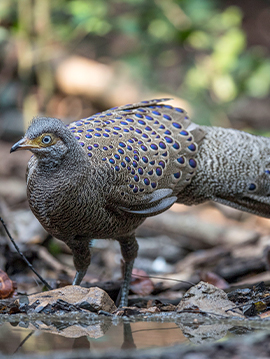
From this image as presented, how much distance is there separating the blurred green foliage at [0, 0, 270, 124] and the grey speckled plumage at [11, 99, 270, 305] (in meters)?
4.59

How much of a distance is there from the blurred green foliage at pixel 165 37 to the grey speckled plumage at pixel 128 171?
4590 millimetres

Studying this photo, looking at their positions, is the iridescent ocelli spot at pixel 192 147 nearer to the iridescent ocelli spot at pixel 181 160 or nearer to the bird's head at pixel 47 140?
the iridescent ocelli spot at pixel 181 160

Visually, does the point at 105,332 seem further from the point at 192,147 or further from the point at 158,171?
the point at 192,147

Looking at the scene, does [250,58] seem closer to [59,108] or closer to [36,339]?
[59,108]

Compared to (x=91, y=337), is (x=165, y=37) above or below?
above

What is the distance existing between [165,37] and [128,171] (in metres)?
6.54

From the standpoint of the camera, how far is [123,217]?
14.8 ft

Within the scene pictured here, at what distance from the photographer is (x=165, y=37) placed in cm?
1009

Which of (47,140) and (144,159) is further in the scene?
(144,159)

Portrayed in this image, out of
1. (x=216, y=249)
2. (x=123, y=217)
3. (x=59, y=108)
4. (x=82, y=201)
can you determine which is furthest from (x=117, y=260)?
(x=59, y=108)

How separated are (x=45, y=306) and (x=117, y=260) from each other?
3.57 m

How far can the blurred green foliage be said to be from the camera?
31.2ft

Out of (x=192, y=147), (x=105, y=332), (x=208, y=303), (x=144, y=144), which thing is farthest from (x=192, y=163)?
(x=105, y=332)

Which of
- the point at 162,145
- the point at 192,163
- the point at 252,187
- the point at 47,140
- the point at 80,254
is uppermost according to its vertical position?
the point at 47,140
